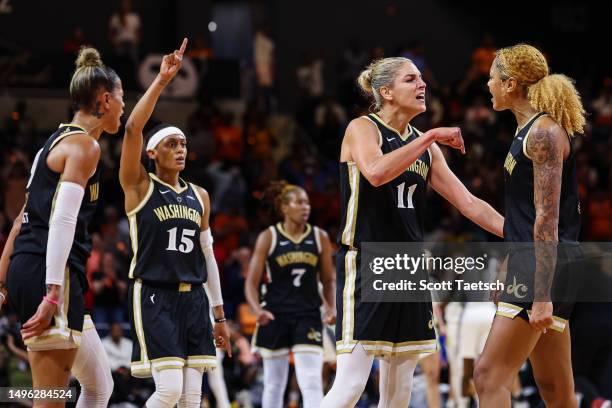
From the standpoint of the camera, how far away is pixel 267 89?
19.6 m

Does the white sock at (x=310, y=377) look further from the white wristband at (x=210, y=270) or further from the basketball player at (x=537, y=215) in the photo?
the basketball player at (x=537, y=215)

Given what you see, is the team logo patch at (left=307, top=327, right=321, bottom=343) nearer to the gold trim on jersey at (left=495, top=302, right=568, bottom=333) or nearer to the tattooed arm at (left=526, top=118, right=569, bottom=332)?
the gold trim on jersey at (left=495, top=302, right=568, bottom=333)

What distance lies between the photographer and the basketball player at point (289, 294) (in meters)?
8.39

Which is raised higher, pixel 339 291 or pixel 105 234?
pixel 105 234

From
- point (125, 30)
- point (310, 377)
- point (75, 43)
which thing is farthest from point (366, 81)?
point (125, 30)

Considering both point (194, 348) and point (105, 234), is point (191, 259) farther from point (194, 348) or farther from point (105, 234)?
point (105, 234)

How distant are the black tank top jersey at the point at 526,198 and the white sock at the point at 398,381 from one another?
3.03 ft

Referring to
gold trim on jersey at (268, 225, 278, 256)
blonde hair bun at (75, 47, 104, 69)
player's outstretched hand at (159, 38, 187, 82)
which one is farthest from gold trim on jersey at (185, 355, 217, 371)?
gold trim on jersey at (268, 225, 278, 256)

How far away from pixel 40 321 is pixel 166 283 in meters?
1.27

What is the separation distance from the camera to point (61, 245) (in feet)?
16.5

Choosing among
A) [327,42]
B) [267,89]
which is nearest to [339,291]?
[267,89]

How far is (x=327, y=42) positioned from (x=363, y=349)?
1619 centimetres

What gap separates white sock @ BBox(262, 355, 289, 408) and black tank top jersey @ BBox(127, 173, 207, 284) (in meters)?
2.31

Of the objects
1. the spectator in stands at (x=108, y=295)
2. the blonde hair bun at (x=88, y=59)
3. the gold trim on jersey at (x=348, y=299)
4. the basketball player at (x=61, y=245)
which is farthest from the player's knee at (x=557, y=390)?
the spectator in stands at (x=108, y=295)
